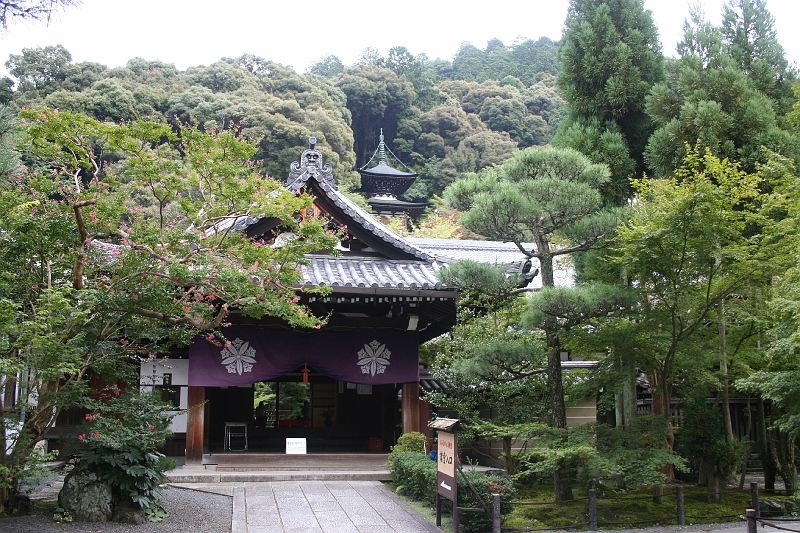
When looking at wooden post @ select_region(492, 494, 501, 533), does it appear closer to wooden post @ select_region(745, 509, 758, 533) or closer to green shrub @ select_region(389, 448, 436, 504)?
green shrub @ select_region(389, 448, 436, 504)

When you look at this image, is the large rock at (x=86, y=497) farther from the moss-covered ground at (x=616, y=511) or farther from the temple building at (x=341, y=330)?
the moss-covered ground at (x=616, y=511)

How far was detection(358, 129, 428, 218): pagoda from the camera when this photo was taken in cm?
4116

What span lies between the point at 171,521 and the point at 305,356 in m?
4.74

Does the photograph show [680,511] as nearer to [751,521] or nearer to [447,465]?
[751,521]

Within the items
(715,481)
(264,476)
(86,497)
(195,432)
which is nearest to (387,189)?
(195,432)

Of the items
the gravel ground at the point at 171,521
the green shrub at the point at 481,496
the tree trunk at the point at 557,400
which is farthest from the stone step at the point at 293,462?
the green shrub at the point at 481,496

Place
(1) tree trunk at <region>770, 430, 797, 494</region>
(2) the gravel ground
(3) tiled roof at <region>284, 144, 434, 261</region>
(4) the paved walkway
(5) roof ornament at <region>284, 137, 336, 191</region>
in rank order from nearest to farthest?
(2) the gravel ground → (4) the paved walkway → (1) tree trunk at <region>770, 430, 797, 494</region> → (5) roof ornament at <region>284, 137, 336, 191</region> → (3) tiled roof at <region>284, 144, 434, 261</region>

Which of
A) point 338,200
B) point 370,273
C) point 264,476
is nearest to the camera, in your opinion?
point 264,476

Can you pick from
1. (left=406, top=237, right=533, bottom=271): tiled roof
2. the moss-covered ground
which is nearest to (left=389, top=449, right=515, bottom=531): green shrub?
the moss-covered ground

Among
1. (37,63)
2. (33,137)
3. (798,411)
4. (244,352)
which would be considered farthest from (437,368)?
(37,63)

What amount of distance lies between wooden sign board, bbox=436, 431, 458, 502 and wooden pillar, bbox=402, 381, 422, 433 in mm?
4211

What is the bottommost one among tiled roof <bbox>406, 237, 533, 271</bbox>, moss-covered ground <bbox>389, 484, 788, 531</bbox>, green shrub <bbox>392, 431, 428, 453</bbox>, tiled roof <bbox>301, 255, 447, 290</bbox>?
moss-covered ground <bbox>389, 484, 788, 531</bbox>

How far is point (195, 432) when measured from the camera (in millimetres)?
12453

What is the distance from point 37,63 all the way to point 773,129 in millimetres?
45049
